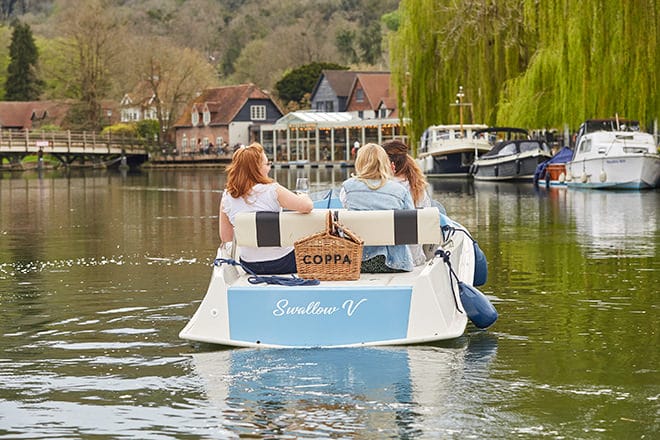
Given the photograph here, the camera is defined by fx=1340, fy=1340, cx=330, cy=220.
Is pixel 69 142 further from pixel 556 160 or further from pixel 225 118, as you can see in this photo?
pixel 556 160

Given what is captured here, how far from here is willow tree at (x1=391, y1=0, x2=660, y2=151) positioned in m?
35.4

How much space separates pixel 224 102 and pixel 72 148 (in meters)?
19.8

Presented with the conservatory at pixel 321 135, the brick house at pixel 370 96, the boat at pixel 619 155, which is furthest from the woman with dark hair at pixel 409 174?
the brick house at pixel 370 96

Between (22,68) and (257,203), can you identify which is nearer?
(257,203)

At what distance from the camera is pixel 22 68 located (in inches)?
5369

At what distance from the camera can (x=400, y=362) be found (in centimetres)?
973

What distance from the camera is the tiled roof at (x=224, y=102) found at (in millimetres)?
115344

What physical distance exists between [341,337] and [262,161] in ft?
7.18

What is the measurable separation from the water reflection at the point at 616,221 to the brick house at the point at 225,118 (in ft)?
254

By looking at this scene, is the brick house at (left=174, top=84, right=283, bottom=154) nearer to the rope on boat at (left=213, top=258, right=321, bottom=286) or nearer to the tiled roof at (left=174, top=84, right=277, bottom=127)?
the tiled roof at (left=174, top=84, right=277, bottom=127)

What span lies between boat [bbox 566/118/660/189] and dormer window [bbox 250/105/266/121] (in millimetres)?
76231

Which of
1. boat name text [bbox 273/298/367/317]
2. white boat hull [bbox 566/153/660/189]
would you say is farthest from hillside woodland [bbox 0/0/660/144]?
boat name text [bbox 273/298/367/317]

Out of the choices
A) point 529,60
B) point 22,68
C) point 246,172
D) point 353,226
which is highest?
point 22,68

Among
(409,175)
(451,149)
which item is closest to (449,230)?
(409,175)
